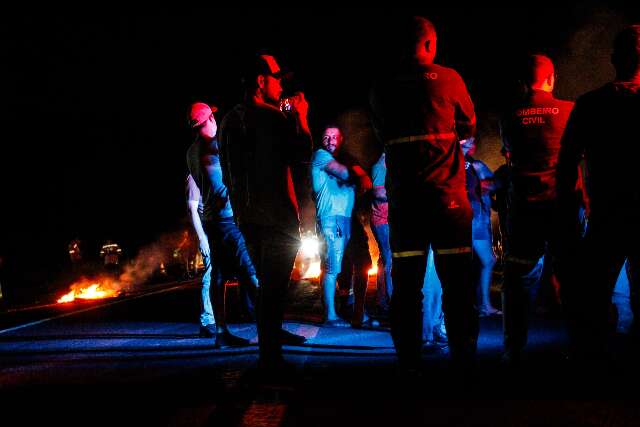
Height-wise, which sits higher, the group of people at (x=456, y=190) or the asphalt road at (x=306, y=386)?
the group of people at (x=456, y=190)

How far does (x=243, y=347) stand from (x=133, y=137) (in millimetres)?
21945

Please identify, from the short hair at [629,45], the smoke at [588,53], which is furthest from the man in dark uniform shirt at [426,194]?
the smoke at [588,53]

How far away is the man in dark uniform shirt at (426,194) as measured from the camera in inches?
125

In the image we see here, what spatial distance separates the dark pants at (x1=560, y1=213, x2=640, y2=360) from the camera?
3209 millimetres

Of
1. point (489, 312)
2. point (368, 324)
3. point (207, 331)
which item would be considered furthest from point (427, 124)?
point (489, 312)

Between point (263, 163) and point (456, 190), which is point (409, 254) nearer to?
point (456, 190)

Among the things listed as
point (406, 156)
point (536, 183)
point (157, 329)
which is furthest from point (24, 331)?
point (536, 183)

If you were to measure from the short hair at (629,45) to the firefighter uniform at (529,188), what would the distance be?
0.48 meters

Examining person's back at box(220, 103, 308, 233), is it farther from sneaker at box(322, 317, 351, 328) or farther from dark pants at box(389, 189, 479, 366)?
sneaker at box(322, 317, 351, 328)

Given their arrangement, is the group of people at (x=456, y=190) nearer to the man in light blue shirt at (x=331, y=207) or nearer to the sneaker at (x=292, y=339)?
the sneaker at (x=292, y=339)

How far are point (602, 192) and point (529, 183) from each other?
0.48 m

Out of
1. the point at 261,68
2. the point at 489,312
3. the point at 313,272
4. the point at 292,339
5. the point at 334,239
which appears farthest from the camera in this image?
the point at 313,272

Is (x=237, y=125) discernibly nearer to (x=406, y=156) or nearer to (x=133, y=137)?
(x=406, y=156)

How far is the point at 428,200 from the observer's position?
3178mm
